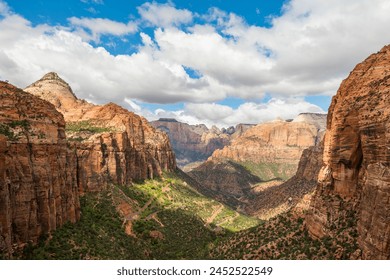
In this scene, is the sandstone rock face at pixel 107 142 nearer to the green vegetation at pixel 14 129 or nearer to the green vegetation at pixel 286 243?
the green vegetation at pixel 14 129

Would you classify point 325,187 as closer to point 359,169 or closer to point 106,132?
point 359,169

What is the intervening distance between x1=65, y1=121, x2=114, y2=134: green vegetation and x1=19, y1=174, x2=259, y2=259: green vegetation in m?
20.4

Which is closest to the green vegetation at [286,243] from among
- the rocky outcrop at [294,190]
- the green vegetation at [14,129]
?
the green vegetation at [14,129]

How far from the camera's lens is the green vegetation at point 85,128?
97.9 meters

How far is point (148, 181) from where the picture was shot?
12156cm

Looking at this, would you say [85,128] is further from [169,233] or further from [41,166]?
[41,166]

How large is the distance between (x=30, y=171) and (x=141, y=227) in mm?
41816

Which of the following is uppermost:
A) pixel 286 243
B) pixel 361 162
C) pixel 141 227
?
pixel 361 162

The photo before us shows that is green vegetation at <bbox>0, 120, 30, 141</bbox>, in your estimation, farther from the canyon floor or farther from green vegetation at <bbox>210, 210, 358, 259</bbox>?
green vegetation at <bbox>210, 210, 358, 259</bbox>

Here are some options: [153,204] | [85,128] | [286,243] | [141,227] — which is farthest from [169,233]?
[85,128]

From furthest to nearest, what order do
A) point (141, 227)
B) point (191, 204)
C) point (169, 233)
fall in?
point (191, 204), point (169, 233), point (141, 227)

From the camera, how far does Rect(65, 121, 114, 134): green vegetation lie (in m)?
97.9

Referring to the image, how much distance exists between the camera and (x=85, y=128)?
100 meters

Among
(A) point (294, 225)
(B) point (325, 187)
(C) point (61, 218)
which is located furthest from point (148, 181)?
(B) point (325, 187)
